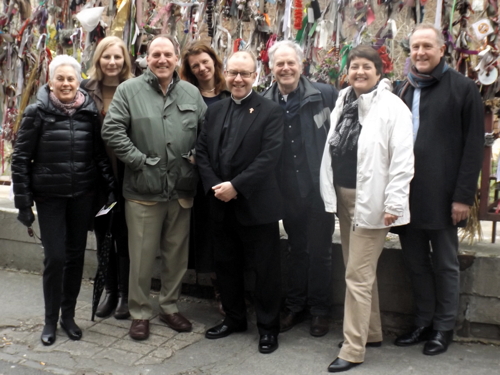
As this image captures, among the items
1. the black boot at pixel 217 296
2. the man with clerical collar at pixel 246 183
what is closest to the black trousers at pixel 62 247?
the man with clerical collar at pixel 246 183

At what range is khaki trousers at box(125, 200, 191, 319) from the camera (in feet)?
14.6

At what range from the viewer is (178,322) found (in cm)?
461

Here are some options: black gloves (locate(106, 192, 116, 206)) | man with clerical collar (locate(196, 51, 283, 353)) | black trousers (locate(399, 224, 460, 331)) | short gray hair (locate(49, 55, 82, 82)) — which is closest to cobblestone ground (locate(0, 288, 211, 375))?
man with clerical collar (locate(196, 51, 283, 353))

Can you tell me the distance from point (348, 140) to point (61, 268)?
6.76 feet

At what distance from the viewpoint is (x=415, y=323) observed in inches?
169

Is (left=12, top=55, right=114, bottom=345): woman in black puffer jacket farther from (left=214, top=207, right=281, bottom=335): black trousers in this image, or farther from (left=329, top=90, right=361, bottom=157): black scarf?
(left=329, top=90, right=361, bottom=157): black scarf

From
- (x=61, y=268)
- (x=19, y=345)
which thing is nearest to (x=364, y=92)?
(x=61, y=268)

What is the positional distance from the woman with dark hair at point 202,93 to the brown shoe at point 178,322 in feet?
1.23

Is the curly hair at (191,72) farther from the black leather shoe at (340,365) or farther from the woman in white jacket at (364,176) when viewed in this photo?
the black leather shoe at (340,365)

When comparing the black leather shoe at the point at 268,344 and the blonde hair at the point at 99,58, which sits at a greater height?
the blonde hair at the point at 99,58

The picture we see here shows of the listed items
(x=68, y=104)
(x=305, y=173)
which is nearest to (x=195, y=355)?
(x=305, y=173)

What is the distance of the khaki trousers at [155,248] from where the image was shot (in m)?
4.44

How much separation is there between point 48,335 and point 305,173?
6.68 feet

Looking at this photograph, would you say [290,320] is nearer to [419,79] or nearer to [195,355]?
[195,355]
